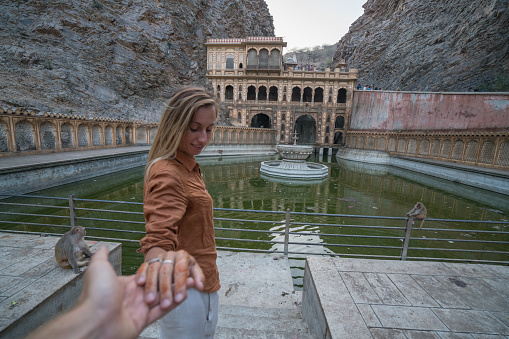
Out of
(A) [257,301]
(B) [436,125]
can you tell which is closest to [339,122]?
(B) [436,125]

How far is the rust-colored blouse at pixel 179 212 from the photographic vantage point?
1.07m

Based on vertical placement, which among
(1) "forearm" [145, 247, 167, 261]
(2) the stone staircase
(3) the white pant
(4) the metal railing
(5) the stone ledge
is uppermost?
(1) "forearm" [145, 247, 167, 261]

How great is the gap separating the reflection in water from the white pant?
498 cm

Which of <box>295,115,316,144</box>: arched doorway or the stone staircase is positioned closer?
the stone staircase

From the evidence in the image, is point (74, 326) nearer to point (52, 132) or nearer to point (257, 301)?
point (257, 301)

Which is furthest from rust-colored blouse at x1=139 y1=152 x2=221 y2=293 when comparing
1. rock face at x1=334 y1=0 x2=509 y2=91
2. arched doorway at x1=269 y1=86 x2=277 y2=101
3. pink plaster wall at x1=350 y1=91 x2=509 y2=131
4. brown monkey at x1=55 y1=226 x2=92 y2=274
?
arched doorway at x1=269 y1=86 x2=277 y2=101

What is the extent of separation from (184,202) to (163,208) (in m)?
0.12

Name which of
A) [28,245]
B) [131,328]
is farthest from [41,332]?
[28,245]

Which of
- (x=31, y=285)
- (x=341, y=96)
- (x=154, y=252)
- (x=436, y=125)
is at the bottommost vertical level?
(x=31, y=285)

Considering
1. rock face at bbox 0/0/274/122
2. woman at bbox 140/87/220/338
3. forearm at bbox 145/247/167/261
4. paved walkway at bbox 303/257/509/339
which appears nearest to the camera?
forearm at bbox 145/247/167/261

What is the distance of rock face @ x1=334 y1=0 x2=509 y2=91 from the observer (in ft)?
77.0

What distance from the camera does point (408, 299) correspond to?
239 centimetres

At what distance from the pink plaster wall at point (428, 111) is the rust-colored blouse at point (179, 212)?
26.9 meters

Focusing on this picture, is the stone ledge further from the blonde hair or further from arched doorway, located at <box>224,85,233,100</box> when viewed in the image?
arched doorway, located at <box>224,85,233,100</box>
